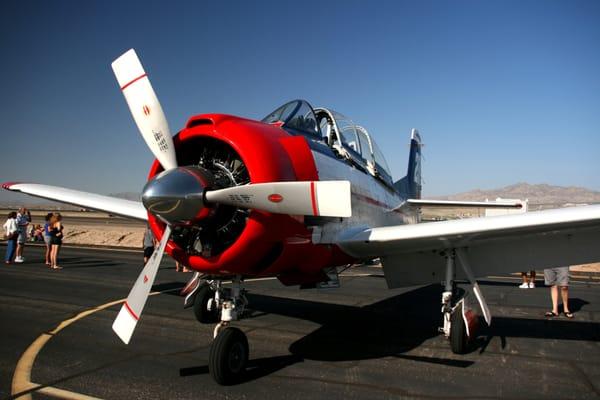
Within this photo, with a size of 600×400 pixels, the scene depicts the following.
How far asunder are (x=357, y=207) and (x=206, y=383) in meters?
2.92

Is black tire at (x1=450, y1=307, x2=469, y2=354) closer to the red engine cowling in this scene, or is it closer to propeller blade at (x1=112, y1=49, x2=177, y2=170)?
the red engine cowling

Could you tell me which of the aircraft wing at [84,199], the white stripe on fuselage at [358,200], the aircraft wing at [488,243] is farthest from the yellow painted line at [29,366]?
the aircraft wing at [488,243]

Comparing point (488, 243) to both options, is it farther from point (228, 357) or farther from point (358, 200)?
point (228, 357)

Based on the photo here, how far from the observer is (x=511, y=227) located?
504 cm

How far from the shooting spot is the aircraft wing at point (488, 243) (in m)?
5.03

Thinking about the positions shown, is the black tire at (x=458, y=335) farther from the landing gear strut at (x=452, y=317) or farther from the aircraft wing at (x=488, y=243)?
the aircraft wing at (x=488, y=243)

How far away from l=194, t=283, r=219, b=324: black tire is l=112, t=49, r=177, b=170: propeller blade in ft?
11.1

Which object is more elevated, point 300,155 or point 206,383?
point 300,155

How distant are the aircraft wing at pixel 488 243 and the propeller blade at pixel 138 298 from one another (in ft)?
6.89

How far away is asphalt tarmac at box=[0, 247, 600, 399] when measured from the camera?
4219 millimetres

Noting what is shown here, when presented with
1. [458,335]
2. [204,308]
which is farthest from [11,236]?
[458,335]

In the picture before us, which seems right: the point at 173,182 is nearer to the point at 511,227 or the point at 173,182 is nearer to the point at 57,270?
the point at 511,227

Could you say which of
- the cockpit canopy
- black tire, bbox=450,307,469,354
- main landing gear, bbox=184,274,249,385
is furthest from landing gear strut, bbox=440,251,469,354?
main landing gear, bbox=184,274,249,385

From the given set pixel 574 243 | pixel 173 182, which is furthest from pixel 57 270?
pixel 574 243
